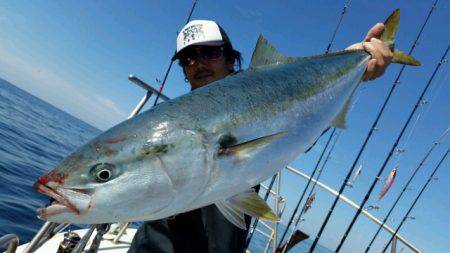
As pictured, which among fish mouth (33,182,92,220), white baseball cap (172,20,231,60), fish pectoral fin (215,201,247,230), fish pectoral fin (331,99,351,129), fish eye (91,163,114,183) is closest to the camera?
fish mouth (33,182,92,220)

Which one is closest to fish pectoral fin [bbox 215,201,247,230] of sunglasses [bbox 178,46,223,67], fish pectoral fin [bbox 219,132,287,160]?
fish pectoral fin [bbox 219,132,287,160]

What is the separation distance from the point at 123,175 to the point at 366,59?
7.37ft

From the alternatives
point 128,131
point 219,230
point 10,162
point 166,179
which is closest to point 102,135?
point 128,131

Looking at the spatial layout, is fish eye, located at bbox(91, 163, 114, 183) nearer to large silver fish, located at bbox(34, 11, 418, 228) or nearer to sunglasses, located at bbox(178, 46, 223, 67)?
large silver fish, located at bbox(34, 11, 418, 228)

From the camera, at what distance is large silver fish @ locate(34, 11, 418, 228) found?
1.57 m

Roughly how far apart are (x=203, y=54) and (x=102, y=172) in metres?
1.97

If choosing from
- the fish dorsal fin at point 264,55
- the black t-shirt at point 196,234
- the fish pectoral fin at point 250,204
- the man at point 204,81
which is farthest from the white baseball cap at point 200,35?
the fish pectoral fin at point 250,204

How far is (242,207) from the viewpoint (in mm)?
1831

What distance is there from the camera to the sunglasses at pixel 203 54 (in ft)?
11.0

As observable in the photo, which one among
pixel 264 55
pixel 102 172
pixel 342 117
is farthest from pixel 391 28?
pixel 102 172

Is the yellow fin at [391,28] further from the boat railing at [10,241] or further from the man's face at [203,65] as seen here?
the boat railing at [10,241]

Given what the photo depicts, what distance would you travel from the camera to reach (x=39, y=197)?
14.3m

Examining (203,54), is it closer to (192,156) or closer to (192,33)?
(192,33)

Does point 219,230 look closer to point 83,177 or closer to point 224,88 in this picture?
point 224,88
